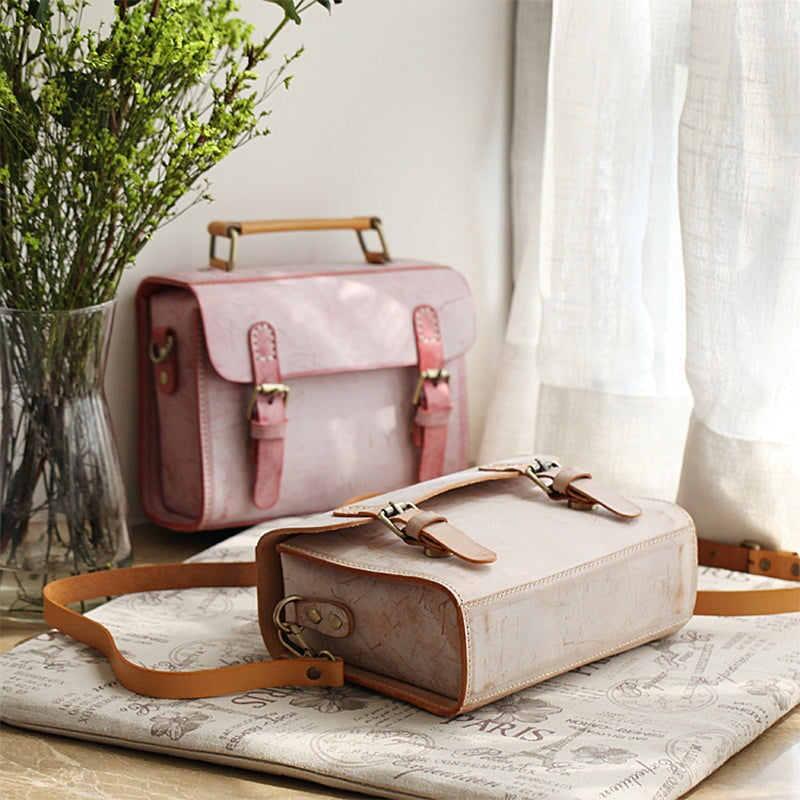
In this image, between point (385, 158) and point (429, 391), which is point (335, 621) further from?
point (385, 158)

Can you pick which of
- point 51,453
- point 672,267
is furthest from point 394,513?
point 672,267

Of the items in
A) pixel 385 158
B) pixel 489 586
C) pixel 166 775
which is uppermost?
pixel 385 158

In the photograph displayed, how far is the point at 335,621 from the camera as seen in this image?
82 cm

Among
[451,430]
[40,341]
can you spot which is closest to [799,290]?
[451,430]

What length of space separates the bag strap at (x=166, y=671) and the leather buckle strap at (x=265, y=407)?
0.44ft

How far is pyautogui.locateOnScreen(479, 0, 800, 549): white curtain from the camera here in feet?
3.52

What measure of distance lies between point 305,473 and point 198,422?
13 cm

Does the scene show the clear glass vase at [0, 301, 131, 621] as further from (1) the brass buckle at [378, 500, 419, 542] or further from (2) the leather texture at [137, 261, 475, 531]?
(1) the brass buckle at [378, 500, 419, 542]

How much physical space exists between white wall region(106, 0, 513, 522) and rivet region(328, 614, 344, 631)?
49 centimetres

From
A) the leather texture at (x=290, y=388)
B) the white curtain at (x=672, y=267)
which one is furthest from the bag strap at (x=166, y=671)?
the white curtain at (x=672, y=267)

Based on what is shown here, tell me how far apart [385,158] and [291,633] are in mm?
702

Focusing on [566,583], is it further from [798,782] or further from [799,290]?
[799,290]

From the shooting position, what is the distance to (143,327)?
1.19 metres

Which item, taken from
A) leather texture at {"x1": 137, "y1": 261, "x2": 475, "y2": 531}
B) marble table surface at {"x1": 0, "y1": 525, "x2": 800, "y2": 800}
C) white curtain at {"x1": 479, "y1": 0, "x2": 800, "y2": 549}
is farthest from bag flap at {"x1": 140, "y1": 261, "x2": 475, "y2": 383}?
marble table surface at {"x1": 0, "y1": 525, "x2": 800, "y2": 800}
